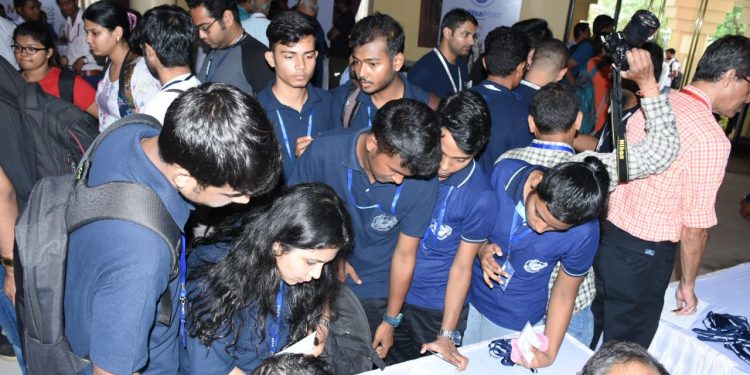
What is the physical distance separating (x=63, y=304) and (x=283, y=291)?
1.89ft

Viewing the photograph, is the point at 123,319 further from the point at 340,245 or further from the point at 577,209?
the point at 577,209

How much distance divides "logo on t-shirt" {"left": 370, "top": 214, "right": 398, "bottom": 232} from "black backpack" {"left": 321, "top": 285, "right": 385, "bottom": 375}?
14.3 inches

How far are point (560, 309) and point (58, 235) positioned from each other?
5.43ft

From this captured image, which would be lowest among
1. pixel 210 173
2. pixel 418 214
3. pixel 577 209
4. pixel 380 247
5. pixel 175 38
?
pixel 380 247

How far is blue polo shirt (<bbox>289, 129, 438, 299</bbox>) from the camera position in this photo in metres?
1.97

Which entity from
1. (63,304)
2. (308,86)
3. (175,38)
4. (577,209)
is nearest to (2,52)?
(175,38)

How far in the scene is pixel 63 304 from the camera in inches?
47.5

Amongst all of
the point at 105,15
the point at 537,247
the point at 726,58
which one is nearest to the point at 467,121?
the point at 537,247

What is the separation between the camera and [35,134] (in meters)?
2.09

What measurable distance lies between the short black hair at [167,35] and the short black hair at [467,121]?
1.22m

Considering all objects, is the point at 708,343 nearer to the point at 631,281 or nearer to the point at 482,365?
the point at 631,281

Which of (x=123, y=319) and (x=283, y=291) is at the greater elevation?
(x=123, y=319)

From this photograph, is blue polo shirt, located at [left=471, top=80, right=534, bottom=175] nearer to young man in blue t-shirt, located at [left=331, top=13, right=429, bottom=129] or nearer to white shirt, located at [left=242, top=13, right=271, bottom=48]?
young man in blue t-shirt, located at [left=331, top=13, right=429, bottom=129]

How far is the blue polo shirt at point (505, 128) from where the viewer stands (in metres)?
2.84
